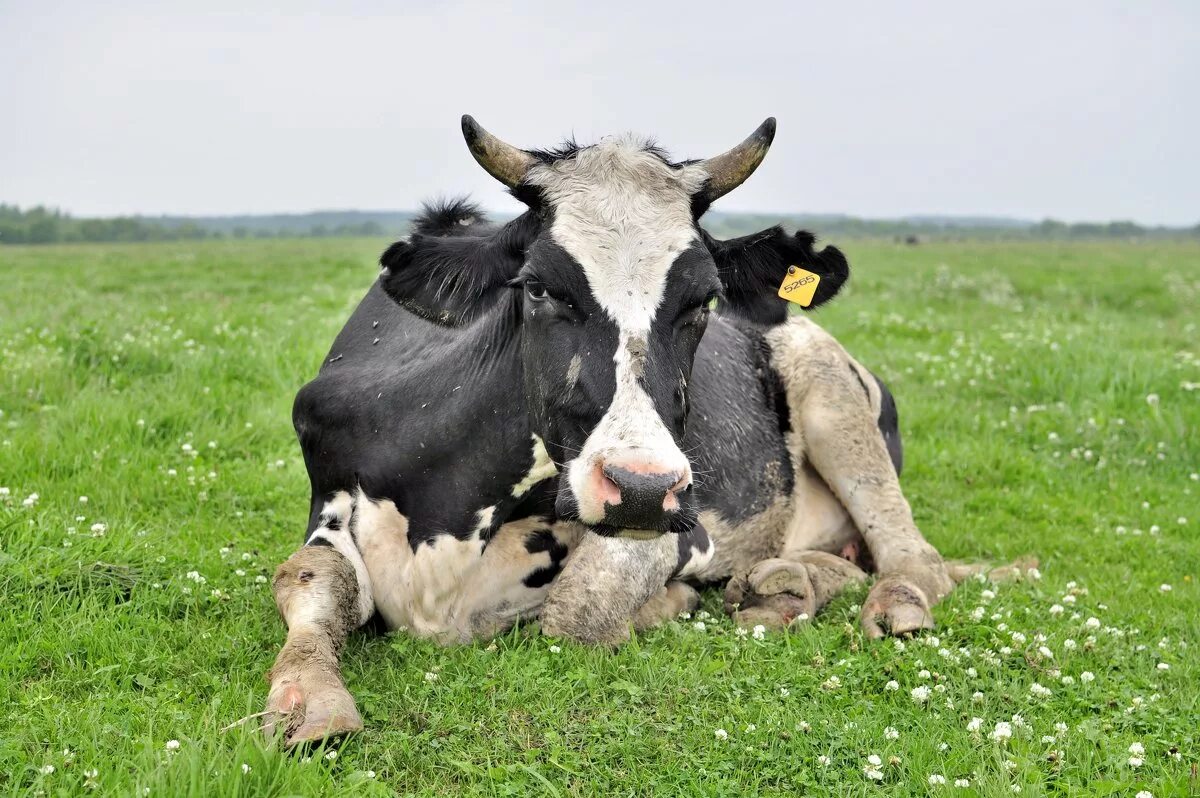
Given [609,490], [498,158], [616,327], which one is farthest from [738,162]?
[609,490]

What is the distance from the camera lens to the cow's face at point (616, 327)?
464 centimetres

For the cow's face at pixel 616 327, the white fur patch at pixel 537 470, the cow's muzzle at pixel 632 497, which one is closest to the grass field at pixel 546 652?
A: the white fur patch at pixel 537 470

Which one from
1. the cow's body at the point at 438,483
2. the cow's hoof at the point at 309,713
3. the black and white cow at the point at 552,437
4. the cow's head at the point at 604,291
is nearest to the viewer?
the cow's hoof at the point at 309,713

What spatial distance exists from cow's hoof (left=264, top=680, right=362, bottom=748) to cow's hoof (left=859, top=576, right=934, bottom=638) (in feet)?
9.49

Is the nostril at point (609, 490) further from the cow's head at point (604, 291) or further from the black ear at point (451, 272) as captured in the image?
the black ear at point (451, 272)

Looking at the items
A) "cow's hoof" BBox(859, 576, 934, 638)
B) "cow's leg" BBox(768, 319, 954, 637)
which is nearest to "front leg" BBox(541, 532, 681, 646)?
"cow's hoof" BBox(859, 576, 934, 638)

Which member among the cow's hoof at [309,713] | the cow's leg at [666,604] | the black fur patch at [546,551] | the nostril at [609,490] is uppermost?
the nostril at [609,490]

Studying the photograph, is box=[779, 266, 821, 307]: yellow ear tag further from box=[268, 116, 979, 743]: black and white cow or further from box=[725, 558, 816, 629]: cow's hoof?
box=[725, 558, 816, 629]: cow's hoof

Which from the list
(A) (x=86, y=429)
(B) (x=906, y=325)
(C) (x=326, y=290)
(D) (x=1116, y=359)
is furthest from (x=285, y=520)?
(C) (x=326, y=290)

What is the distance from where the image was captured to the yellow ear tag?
624cm

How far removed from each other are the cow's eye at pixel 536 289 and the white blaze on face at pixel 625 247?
212mm

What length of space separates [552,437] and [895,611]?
7.73ft

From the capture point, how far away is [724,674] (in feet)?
18.2

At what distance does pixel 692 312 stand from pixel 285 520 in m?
3.73
